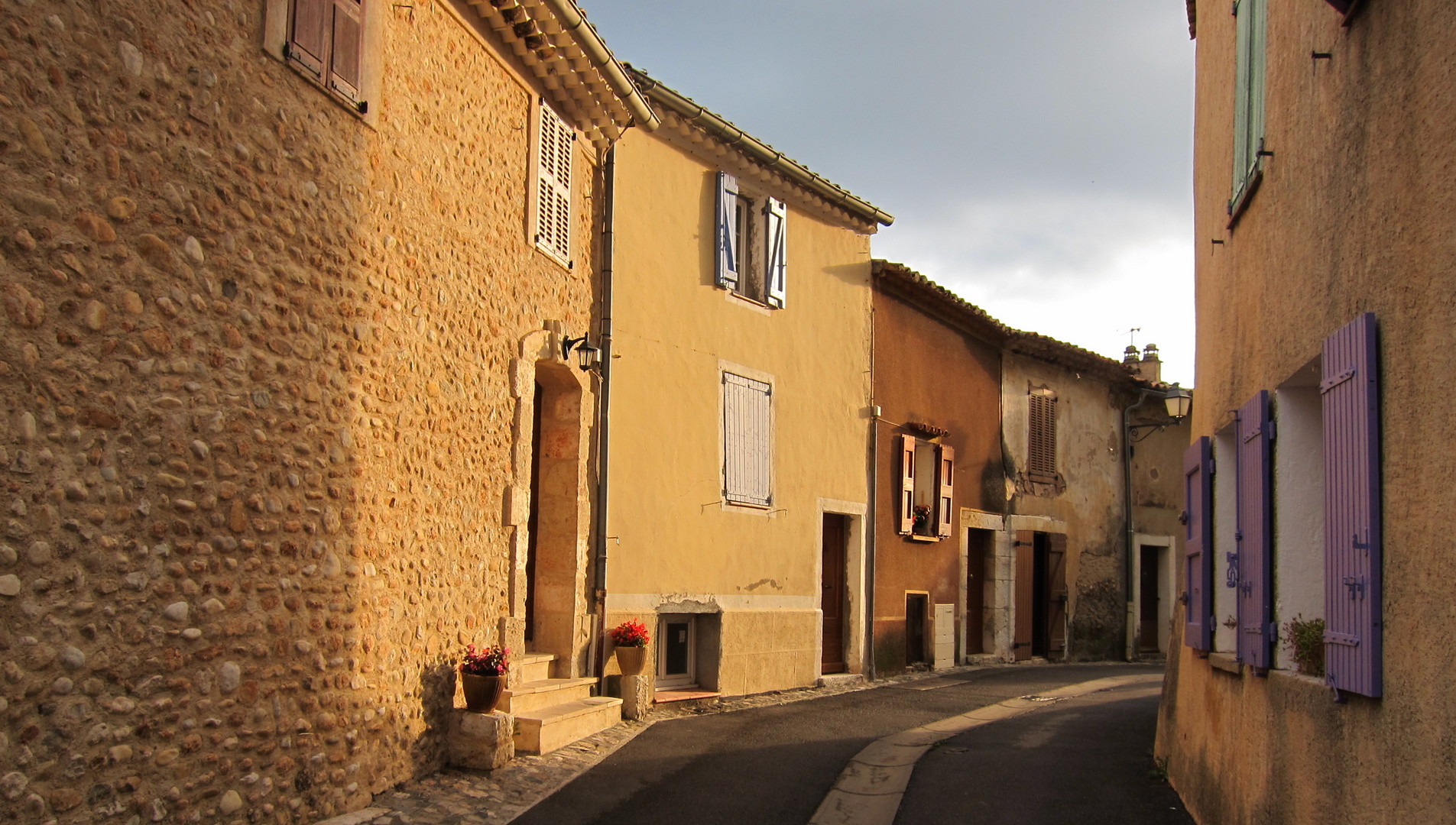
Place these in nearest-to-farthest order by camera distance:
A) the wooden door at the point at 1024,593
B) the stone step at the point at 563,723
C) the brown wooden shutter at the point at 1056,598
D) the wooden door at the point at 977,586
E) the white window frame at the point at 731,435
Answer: the stone step at the point at 563,723 < the white window frame at the point at 731,435 < the wooden door at the point at 977,586 < the wooden door at the point at 1024,593 < the brown wooden shutter at the point at 1056,598

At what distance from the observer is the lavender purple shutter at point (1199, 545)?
6805 millimetres

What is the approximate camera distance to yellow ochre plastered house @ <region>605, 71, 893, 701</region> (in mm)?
10930

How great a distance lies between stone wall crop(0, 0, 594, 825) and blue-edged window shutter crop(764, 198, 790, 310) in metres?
5.53

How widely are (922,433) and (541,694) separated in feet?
28.3

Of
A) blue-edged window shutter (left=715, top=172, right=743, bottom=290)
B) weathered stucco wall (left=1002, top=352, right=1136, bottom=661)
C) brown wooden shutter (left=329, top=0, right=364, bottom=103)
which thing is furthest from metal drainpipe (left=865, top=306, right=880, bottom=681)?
brown wooden shutter (left=329, top=0, right=364, bottom=103)

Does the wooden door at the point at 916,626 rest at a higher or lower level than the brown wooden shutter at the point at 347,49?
lower

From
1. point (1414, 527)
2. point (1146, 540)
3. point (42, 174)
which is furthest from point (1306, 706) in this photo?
point (1146, 540)

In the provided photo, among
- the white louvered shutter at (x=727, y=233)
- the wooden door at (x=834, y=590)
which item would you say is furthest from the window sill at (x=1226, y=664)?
the wooden door at (x=834, y=590)

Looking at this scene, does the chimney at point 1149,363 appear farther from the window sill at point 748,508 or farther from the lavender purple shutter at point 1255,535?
the lavender purple shutter at point 1255,535

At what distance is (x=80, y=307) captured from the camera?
457 cm

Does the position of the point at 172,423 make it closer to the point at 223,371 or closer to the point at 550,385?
the point at 223,371

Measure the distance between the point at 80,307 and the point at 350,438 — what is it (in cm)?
199

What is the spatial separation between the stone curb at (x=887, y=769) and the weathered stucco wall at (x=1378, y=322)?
1.93 m

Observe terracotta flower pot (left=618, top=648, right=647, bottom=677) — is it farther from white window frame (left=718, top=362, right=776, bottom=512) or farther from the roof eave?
the roof eave
